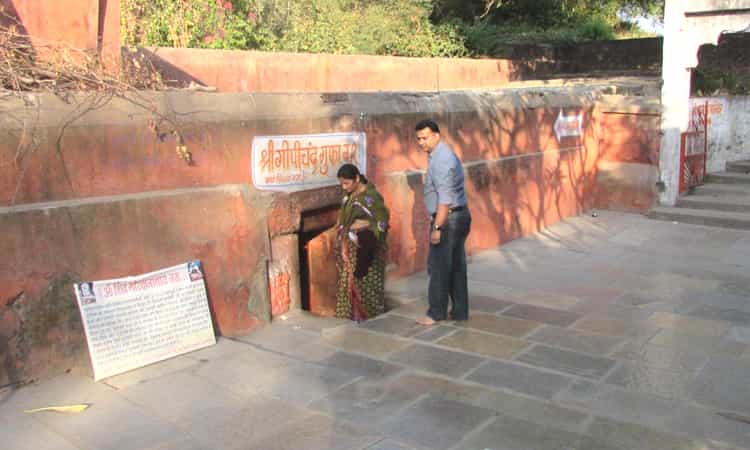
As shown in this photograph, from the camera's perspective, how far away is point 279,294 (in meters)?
5.68

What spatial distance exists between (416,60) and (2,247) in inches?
396

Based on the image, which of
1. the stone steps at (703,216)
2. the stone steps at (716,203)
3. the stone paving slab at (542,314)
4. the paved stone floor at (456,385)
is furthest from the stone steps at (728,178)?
the stone paving slab at (542,314)

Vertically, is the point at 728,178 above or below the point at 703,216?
above

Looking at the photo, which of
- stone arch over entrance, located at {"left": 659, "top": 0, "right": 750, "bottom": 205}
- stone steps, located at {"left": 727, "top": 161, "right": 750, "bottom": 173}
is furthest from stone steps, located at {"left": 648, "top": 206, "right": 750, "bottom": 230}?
stone steps, located at {"left": 727, "top": 161, "right": 750, "bottom": 173}

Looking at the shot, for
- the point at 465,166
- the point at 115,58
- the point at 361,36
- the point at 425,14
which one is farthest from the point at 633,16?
the point at 115,58

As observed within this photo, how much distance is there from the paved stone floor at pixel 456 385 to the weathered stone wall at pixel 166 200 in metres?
0.36

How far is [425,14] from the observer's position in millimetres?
16438

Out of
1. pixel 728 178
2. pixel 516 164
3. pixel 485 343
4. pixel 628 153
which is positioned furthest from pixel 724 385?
pixel 728 178

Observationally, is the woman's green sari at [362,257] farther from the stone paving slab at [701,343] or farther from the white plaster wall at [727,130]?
the white plaster wall at [727,130]

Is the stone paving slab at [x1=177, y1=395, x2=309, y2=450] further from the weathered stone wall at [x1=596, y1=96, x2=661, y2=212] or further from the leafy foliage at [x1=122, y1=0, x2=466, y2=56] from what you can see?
the weathered stone wall at [x1=596, y1=96, x2=661, y2=212]

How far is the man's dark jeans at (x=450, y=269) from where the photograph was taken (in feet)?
17.7

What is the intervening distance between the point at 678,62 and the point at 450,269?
22.5ft

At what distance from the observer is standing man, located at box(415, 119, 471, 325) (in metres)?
5.27

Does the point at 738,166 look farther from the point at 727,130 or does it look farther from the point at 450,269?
the point at 450,269
